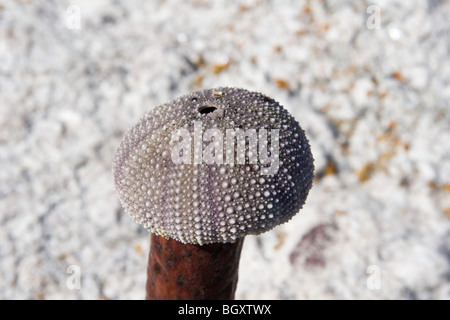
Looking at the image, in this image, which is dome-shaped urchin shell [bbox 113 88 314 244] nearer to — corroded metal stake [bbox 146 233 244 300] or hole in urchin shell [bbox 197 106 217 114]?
hole in urchin shell [bbox 197 106 217 114]

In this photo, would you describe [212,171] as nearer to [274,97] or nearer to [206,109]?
[206,109]

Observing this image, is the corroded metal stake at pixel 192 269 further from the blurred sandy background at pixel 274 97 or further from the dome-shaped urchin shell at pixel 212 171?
the blurred sandy background at pixel 274 97

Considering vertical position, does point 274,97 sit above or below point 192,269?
above

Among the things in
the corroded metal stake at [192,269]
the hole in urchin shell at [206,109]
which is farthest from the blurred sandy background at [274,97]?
the hole in urchin shell at [206,109]

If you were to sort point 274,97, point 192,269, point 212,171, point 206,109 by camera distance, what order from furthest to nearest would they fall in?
1. point 274,97
2. point 192,269
3. point 206,109
4. point 212,171

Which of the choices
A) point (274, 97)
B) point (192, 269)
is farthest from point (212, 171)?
point (274, 97)

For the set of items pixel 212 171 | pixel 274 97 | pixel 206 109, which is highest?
pixel 274 97
